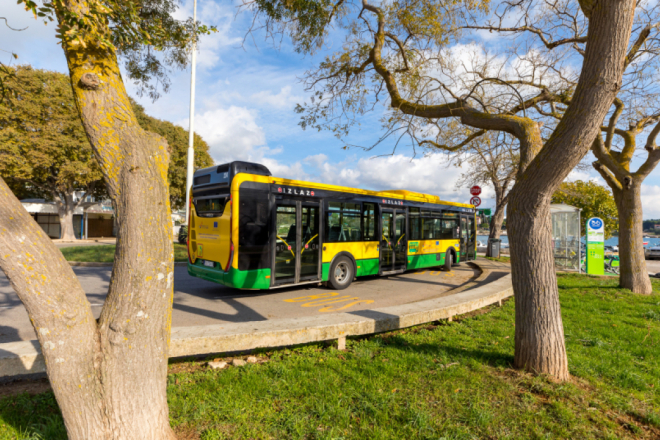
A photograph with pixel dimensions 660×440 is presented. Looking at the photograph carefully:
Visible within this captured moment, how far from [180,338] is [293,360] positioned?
1327 millimetres

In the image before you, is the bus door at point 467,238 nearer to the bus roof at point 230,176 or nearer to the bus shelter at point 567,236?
the bus shelter at point 567,236

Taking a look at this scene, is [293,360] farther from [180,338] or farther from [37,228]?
[37,228]

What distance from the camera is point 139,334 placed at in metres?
2.38

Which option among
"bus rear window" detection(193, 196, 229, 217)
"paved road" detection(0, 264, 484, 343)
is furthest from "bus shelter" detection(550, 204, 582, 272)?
"bus rear window" detection(193, 196, 229, 217)

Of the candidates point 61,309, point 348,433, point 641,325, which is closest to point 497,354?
point 348,433

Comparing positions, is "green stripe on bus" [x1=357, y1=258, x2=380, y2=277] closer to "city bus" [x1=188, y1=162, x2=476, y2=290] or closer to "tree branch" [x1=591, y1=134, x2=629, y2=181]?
"city bus" [x1=188, y1=162, x2=476, y2=290]

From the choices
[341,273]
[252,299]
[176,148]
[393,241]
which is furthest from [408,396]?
[176,148]

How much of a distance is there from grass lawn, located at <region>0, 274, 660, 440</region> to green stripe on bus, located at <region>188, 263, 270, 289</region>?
3.23m

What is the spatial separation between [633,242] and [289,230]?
8.58m

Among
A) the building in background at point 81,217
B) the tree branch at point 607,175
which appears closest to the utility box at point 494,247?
the tree branch at point 607,175

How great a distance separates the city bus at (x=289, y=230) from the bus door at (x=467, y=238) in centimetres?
369

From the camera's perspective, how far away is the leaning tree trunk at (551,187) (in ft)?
11.3

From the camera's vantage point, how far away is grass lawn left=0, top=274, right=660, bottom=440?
9.32ft

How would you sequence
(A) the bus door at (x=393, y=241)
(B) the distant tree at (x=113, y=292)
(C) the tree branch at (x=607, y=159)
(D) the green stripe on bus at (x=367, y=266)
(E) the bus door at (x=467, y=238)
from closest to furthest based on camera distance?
(B) the distant tree at (x=113, y=292) < (C) the tree branch at (x=607, y=159) < (D) the green stripe on bus at (x=367, y=266) < (A) the bus door at (x=393, y=241) < (E) the bus door at (x=467, y=238)
